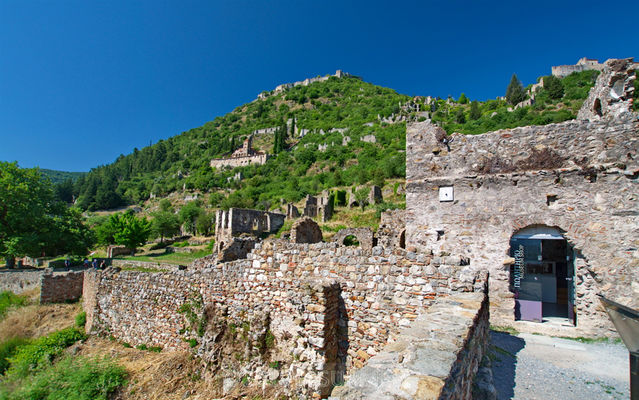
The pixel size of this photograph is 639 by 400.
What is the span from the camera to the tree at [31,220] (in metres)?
A: 22.6

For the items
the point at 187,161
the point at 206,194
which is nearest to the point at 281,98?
the point at 187,161

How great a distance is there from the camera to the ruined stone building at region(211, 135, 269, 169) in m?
113

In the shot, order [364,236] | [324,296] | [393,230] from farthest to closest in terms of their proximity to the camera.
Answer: [364,236] < [393,230] < [324,296]

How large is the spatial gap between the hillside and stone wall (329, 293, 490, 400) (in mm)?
54632

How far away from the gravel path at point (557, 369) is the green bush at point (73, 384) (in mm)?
8749

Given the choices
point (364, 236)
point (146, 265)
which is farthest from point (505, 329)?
point (146, 265)

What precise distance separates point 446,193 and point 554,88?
91355mm

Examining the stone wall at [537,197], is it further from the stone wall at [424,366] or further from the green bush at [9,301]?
the green bush at [9,301]

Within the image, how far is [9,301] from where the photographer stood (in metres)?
15.9

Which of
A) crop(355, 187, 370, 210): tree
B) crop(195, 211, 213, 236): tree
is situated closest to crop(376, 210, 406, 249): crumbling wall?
crop(355, 187, 370, 210): tree

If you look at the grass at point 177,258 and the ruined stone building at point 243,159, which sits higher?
the ruined stone building at point 243,159

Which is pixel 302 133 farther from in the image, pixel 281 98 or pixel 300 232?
pixel 300 232

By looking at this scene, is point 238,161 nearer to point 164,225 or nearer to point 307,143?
point 307,143

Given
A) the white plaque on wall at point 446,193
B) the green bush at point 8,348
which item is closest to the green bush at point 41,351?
the green bush at point 8,348
